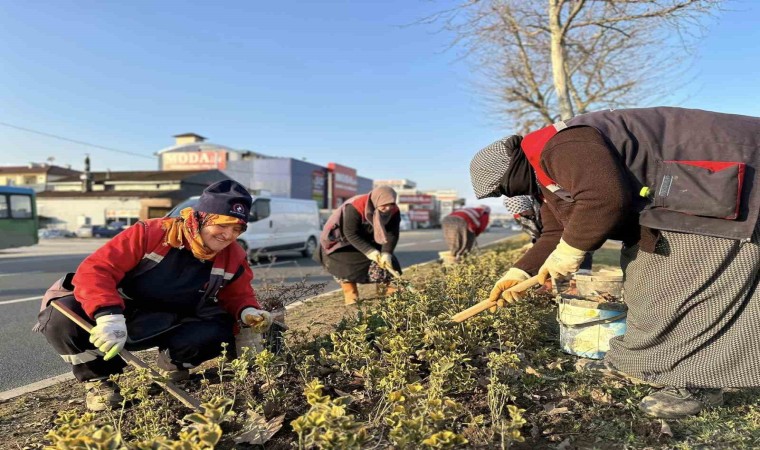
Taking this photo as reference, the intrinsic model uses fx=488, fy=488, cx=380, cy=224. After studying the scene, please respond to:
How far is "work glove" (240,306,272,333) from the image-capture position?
271cm

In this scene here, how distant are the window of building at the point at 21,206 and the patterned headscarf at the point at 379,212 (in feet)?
41.9

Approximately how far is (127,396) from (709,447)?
2322mm

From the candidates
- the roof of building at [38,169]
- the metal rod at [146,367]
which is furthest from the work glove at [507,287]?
the roof of building at [38,169]

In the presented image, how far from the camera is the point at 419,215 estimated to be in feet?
166

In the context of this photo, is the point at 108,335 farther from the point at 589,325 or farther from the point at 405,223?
the point at 405,223

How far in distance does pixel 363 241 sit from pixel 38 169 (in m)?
53.0

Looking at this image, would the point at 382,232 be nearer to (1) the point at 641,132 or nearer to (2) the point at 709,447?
(1) the point at 641,132

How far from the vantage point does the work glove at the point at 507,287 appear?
283 cm

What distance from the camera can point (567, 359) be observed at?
289 cm

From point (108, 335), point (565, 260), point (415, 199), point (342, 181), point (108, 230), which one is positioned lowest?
point (108, 230)

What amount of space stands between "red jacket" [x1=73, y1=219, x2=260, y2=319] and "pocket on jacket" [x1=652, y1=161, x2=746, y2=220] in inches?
85.3

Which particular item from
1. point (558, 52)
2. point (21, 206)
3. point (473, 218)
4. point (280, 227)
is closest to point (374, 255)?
point (473, 218)

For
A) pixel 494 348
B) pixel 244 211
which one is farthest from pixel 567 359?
pixel 244 211

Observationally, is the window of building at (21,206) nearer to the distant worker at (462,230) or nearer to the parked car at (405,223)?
the distant worker at (462,230)
